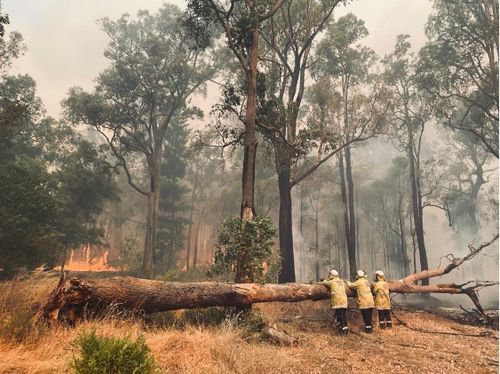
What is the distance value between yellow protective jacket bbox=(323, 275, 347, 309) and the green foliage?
1.99 metres

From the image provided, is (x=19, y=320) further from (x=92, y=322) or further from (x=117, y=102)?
(x=117, y=102)

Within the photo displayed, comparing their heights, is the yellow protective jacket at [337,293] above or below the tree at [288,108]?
below

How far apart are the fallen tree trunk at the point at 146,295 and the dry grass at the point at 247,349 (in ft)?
1.54

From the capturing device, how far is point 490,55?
17.8 meters

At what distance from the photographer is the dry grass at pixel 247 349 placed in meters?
4.61

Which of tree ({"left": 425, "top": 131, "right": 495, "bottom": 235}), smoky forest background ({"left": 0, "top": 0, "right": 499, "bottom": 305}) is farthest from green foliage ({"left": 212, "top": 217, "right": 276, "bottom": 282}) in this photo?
tree ({"left": 425, "top": 131, "right": 495, "bottom": 235})

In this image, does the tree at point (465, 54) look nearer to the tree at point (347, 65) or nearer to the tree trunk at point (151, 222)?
the tree at point (347, 65)

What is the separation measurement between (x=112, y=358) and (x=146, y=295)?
347 cm

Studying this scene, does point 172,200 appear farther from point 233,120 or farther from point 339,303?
point 339,303

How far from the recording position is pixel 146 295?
7.03m

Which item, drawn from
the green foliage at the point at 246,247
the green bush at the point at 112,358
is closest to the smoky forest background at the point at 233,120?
the green foliage at the point at 246,247

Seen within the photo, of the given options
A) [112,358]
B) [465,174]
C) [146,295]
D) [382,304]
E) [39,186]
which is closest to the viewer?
[112,358]

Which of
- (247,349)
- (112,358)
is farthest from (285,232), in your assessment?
(112,358)

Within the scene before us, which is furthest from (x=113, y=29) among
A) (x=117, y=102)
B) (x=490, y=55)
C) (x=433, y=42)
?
(x=490, y=55)
